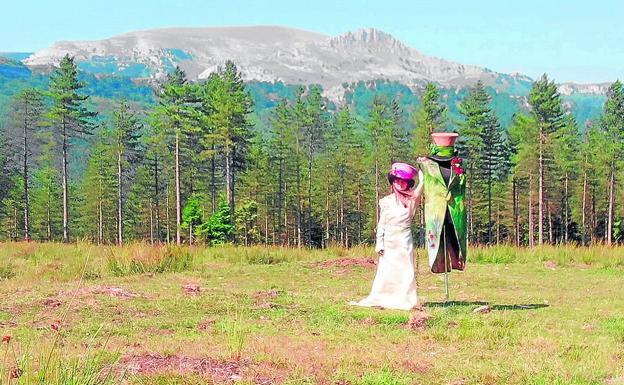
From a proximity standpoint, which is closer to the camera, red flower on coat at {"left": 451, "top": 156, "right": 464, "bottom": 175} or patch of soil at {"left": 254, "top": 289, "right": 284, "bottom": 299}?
red flower on coat at {"left": 451, "top": 156, "right": 464, "bottom": 175}

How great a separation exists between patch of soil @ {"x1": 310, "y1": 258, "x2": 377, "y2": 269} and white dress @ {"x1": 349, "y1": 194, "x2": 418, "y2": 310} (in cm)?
824

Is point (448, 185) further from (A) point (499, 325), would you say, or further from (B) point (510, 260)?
(B) point (510, 260)

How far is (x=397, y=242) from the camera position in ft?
36.5

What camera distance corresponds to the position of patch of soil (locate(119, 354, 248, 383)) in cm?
632

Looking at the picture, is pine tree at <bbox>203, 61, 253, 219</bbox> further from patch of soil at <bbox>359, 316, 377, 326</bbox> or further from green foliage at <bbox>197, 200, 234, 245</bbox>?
patch of soil at <bbox>359, 316, 377, 326</bbox>

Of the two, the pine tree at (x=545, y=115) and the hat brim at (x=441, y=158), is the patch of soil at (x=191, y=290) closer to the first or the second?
the hat brim at (x=441, y=158)

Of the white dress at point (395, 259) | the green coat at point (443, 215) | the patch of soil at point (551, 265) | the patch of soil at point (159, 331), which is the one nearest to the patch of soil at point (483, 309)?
the green coat at point (443, 215)

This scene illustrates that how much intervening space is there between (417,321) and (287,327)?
170 cm

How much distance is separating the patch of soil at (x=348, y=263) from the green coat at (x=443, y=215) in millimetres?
8048

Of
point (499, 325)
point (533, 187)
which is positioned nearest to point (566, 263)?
point (499, 325)

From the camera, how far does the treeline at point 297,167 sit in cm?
5269

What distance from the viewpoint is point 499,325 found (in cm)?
924

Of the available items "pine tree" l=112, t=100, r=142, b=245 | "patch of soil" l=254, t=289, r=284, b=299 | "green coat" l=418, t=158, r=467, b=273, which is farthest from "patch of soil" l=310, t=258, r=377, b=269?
"pine tree" l=112, t=100, r=142, b=245

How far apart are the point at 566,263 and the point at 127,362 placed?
1695 cm
